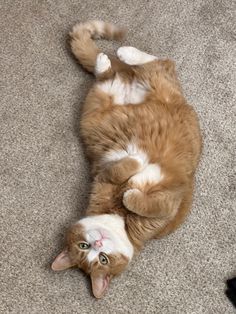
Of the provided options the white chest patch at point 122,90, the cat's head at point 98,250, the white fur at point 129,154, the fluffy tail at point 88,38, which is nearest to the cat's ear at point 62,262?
the cat's head at point 98,250

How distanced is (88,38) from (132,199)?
773 mm

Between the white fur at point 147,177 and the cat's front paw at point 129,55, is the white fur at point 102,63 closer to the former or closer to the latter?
the cat's front paw at point 129,55

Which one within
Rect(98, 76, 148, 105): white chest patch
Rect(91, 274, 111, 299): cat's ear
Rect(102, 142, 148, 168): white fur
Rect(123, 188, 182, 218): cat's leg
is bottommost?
Rect(91, 274, 111, 299): cat's ear

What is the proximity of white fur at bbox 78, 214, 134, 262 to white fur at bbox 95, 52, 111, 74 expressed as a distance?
1.96ft

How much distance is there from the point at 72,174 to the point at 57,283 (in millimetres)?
435

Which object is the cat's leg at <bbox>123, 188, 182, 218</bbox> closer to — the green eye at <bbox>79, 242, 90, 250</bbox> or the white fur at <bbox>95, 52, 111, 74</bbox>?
the green eye at <bbox>79, 242, 90, 250</bbox>

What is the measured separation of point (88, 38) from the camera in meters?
2.04

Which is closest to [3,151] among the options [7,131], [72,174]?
[7,131]

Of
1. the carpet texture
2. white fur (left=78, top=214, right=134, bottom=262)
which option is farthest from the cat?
the carpet texture

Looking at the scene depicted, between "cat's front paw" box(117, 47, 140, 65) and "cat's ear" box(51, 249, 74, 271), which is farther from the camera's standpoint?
"cat's front paw" box(117, 47, 140, 65)

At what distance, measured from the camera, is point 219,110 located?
2.10m

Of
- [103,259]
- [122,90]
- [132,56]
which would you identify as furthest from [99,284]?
[132,56]

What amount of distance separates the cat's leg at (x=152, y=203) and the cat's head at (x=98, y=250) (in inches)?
4.6

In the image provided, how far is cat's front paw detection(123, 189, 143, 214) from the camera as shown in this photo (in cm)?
166
